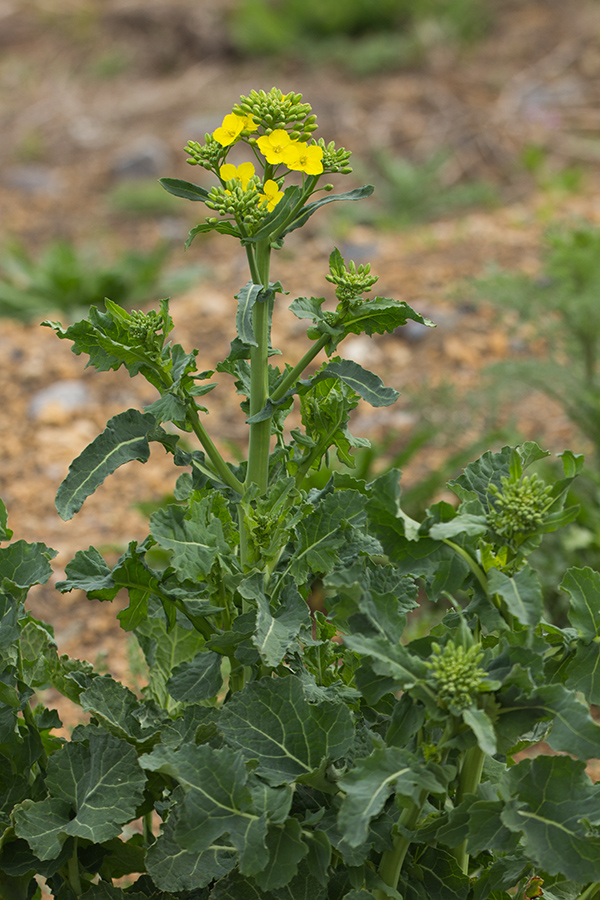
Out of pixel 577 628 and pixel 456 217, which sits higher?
pixel 456 217

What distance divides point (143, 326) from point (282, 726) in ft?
1.93

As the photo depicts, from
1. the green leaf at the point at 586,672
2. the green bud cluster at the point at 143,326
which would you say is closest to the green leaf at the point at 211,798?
the green leaf at the point at 586,672

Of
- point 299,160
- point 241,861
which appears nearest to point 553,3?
point 299,160

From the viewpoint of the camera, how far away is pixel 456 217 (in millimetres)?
5762

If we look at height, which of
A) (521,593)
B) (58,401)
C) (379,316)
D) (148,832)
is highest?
(58,401)

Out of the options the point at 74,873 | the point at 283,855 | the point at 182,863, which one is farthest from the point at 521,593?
the point at 74,873

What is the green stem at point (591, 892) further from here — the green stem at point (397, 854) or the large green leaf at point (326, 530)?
the large green leaf at point (326, 530)

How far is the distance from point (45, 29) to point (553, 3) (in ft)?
16.9

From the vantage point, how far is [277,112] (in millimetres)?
1190

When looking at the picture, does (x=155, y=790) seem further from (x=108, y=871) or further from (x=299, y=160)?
(x=299, y=160)

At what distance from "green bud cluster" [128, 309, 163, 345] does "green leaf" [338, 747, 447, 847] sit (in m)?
0.64

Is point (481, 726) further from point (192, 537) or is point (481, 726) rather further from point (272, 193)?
point (272, 193)

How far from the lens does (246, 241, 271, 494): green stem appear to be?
1.25 m

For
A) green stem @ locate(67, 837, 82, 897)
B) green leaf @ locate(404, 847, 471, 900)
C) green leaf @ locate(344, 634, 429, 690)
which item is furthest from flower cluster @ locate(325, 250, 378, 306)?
green stem @ locate(67, 837, 82, 897)
